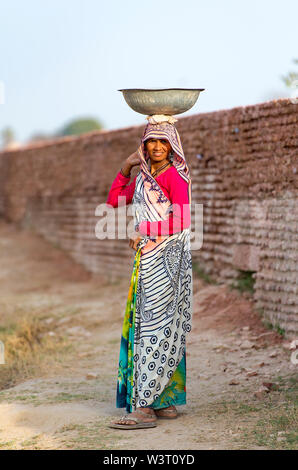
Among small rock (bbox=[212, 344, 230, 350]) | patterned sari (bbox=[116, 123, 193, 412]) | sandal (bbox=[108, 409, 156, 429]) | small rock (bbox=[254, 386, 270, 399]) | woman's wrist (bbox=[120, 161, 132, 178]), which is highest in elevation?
woman's wrist (bbox=[120, 161, 132, 178])

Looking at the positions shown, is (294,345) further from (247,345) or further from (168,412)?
(168,412)

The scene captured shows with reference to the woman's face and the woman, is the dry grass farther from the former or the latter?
the woman's face

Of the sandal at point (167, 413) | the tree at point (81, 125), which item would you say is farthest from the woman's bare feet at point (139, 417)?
the tree at point (81, 125)

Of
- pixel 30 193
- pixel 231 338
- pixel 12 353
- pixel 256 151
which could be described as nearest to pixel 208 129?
pixel 256 151

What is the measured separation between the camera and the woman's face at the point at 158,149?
434cm

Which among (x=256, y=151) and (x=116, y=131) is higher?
(x=116, y=131)

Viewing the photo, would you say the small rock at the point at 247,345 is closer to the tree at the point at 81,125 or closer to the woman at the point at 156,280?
the woman at the point at 156,280

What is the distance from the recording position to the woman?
14.1ft

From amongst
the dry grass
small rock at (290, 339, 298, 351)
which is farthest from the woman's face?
the dry grass

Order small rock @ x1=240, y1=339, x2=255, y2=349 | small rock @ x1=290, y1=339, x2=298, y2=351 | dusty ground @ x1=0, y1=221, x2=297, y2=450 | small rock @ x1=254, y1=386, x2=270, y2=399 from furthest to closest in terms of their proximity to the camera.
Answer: small rock @ x1=240, y1=339, x2=255, y2=349
small rock @ x1=290, y1=339, x2=298, y2=351
small rock @ x1=254, y1=386, x2=270, y2=399
dusty ground @ x1=0, y1=221, x2=297, y2=450

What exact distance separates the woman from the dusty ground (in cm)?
28

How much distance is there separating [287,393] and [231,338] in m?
1.72
